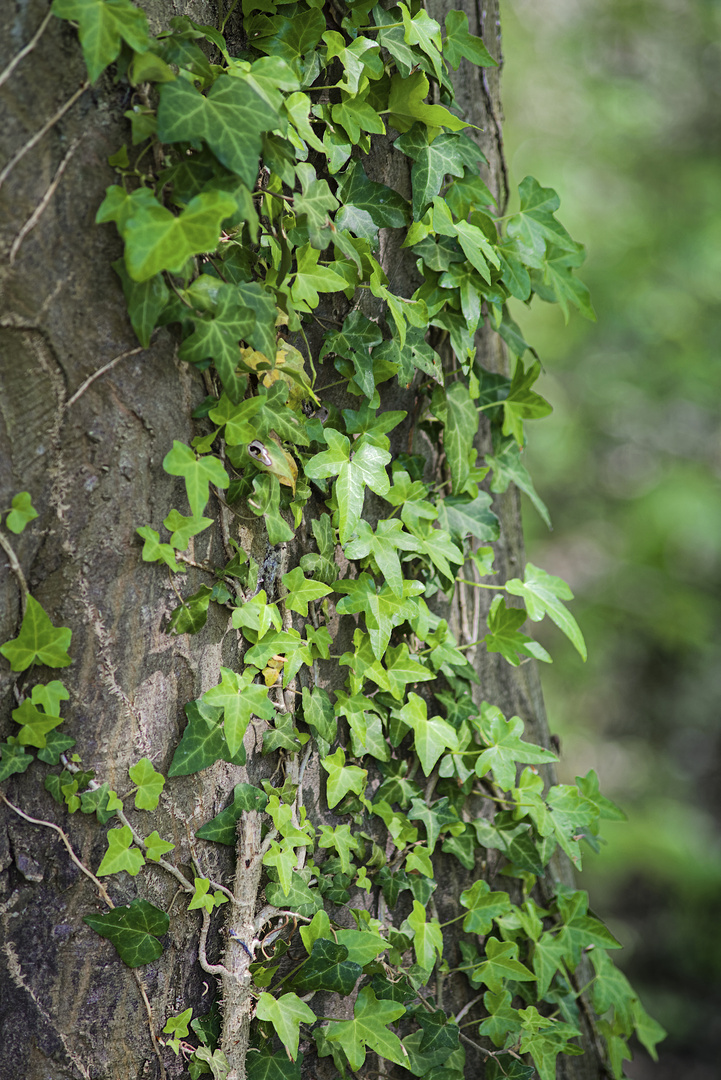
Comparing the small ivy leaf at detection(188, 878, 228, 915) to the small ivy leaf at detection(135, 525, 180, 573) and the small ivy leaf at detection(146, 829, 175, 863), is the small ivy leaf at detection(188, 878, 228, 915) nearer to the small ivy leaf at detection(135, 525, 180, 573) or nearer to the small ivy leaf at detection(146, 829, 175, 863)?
the small ivy leaf at detection(146, 829, 175, 863)

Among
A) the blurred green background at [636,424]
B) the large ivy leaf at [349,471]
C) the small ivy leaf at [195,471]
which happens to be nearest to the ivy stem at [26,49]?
the small ivy leaf at [195,471]

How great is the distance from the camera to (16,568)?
30.1 inches

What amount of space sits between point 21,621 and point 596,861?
3.77 metres

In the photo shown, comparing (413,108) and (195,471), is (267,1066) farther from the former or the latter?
(413,108)

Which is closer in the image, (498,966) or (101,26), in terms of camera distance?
(101,26)

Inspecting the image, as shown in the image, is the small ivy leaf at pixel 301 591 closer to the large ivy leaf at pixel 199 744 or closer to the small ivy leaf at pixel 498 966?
the large ivy leaf at pixel 199 744

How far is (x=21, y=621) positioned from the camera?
0.77 meters

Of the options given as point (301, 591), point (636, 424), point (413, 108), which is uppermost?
point (413, 108)

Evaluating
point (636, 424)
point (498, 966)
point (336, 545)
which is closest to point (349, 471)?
point (336, 545)

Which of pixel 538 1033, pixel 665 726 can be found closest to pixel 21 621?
pixel 538 1033

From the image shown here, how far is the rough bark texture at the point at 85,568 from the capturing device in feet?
2.39

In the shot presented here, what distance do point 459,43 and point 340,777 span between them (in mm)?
1025

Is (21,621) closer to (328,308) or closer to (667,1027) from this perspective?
(328,308)

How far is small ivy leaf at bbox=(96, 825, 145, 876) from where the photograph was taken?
0.81 meters
